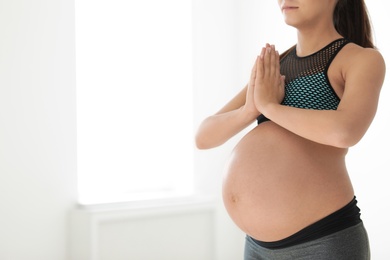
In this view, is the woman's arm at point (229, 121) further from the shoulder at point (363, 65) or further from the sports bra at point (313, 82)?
the shoulder at point (363, 65)

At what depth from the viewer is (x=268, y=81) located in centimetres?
129

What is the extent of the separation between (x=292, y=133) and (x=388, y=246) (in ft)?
3.68

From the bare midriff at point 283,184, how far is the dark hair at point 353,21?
0.34 meters

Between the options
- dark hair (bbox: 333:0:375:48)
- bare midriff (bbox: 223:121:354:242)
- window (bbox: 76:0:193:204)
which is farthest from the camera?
window (bbox: 76:0:193:204)

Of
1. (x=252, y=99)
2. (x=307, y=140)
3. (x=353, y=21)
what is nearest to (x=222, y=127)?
(x=252, y=99)

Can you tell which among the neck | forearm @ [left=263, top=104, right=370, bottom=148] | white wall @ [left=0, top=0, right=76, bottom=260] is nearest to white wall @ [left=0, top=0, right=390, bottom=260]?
white wall @ [left=0, top=0, right=76, bottom=260]

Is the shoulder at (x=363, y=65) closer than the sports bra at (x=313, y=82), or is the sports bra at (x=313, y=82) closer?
the shoulder at (x=363, y=65)

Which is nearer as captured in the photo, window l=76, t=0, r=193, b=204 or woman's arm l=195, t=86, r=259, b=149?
woman's arm l=195, t=86, r=259, b=149

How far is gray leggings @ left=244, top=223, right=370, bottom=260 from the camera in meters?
1.16

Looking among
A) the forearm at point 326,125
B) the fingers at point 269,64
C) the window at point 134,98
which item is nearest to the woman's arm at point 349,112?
the forearm at point 326,125

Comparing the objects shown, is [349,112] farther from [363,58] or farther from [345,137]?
[363,58]

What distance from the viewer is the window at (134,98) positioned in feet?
9.23

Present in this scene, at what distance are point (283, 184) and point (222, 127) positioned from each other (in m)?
0.28

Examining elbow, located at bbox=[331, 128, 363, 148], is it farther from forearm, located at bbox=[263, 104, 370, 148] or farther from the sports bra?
the sports bra
